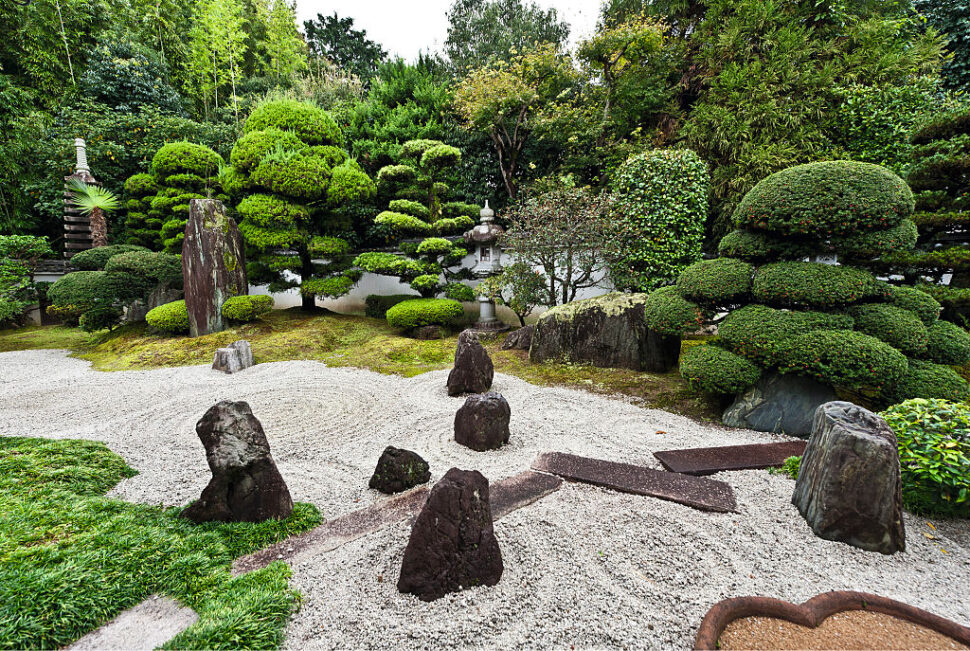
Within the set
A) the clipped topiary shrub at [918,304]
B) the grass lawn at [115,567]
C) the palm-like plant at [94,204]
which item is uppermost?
the palm-like plant at [94,204]

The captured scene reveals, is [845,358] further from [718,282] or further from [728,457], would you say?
[728,457]

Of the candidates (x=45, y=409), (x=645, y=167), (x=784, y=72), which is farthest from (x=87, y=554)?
(x=784, y=72)

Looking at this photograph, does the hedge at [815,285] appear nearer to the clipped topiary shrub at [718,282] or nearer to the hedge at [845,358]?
the clipped topiary shrub at [718,282]

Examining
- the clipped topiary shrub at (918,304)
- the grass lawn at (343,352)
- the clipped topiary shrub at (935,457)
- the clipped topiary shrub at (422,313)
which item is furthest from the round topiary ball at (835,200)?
the clipped topiary shrub at (422,313)

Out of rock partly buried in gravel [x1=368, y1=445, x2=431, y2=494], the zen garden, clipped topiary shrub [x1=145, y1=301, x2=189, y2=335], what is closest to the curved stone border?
the zen garden

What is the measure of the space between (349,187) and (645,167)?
6587 millimetres

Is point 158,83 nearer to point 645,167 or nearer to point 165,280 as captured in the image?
point 165,280

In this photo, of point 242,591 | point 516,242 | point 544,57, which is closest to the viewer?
point 242,591

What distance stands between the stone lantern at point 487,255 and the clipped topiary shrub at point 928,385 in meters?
6.82

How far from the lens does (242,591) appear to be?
1974 millimetres

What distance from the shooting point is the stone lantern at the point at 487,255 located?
30.2 ft

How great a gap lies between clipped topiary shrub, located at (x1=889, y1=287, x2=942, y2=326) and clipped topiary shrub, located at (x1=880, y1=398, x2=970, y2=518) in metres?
1.81

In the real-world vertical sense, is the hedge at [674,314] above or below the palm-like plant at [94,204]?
below

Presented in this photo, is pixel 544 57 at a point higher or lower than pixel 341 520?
higher
